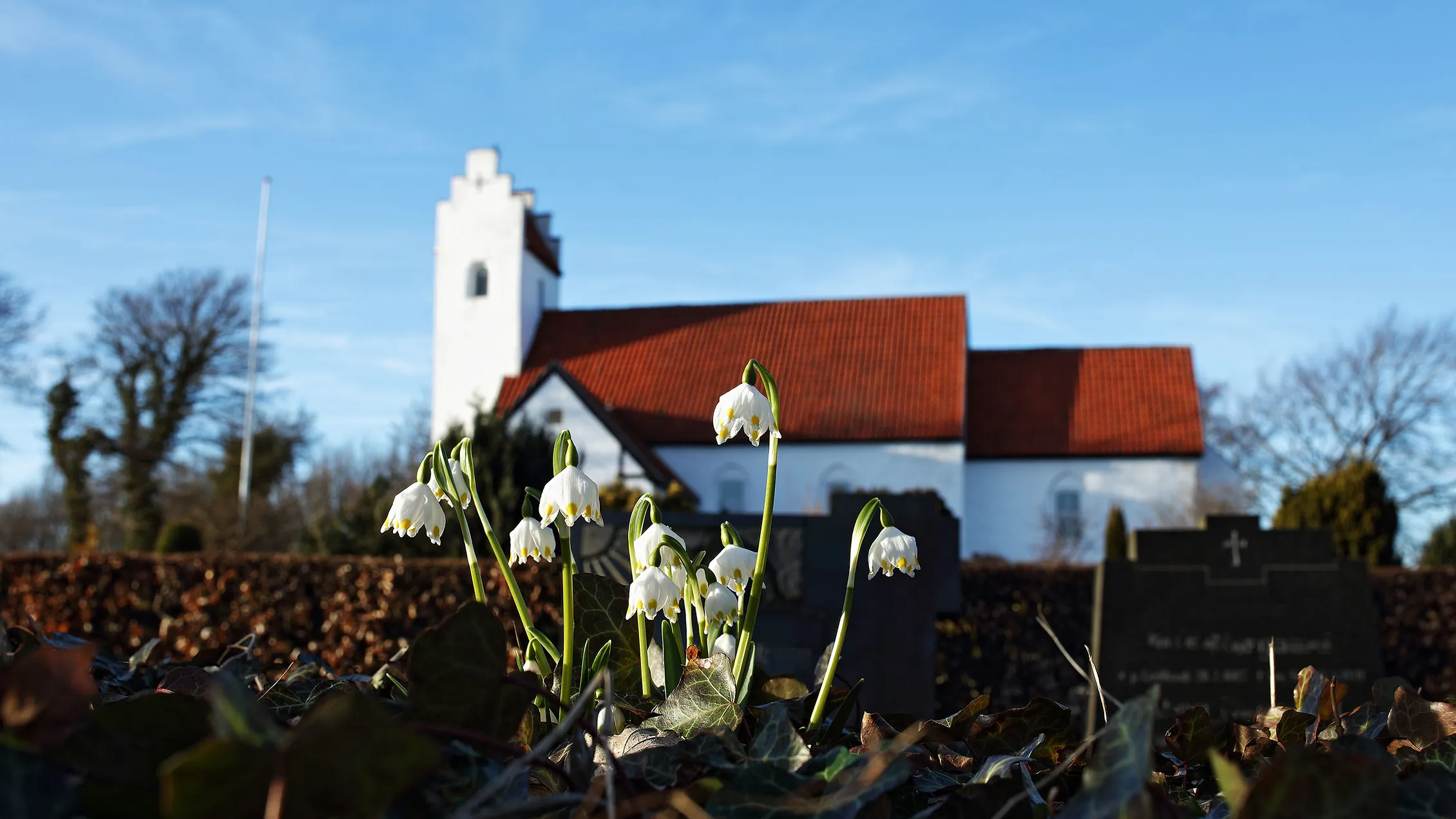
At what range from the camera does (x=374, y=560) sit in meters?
8.74

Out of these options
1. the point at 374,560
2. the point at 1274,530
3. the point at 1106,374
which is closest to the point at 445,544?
the point at 374,560

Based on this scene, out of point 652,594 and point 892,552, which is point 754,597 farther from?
point 892,552

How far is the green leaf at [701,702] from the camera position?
1.03 meters

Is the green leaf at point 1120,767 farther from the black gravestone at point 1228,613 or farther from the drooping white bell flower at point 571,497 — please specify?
the black gravestone at point 1228,613

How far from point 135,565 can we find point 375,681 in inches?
353

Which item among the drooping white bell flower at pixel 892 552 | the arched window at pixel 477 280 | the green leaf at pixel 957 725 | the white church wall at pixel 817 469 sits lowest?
the green leaf at pixel 957 725

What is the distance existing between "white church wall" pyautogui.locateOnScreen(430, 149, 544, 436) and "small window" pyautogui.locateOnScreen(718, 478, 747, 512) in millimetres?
5631

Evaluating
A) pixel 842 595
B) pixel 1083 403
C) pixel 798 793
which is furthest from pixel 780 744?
pixel 1083 403

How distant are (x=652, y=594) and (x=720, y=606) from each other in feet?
0.60

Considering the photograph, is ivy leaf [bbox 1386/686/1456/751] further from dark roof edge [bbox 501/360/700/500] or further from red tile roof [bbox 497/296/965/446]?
red tile roof [bbox 497/296/965/446]

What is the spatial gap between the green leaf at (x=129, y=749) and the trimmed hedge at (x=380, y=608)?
7898 millimetres

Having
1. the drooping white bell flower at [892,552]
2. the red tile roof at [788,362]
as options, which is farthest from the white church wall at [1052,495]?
the drooping white bell flower at [892,552]

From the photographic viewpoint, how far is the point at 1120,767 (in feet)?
2.41

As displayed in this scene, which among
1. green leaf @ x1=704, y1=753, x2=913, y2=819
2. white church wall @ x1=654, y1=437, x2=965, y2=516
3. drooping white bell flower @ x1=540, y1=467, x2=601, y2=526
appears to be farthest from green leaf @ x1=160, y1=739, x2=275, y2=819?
white church wall @ x1=654, y1=437, x2=965, y2=516
